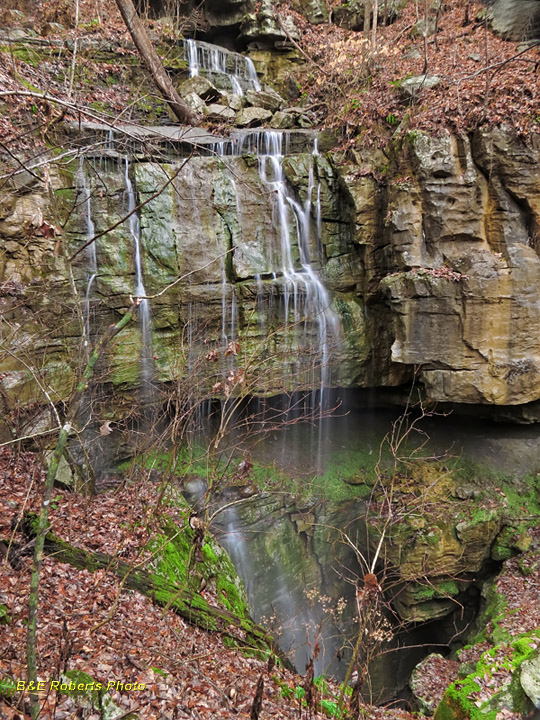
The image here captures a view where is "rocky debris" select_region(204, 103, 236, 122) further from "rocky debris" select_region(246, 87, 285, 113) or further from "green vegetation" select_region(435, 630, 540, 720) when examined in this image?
"green vegetation" select_region(435, 630, 540, 720)

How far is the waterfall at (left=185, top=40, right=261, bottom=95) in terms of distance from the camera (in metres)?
12.7

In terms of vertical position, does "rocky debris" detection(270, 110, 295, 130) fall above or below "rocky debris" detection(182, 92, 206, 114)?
below

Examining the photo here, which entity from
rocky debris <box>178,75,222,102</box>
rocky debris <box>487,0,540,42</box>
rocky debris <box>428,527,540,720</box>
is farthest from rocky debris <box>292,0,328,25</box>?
rocky debris <box>428,527,540,720</box>

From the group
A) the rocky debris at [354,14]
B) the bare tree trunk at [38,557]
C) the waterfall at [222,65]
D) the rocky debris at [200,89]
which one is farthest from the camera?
the rocky debris at [354,14]

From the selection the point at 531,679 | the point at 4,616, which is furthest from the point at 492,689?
→ the point at 4,616

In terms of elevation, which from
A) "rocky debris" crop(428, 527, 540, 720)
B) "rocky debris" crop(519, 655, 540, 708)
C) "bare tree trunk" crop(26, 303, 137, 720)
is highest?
"bare tree trunk" crop(26, 303, 137, 720)

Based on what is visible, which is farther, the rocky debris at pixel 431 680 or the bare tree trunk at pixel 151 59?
the bare tree trunk at pixel 151 59

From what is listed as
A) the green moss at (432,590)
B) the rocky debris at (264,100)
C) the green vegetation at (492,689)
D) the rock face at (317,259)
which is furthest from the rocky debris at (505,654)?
the rocky debris at (264,100)

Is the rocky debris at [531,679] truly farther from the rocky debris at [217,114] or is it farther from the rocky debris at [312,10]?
the rocky debris at [312,10]

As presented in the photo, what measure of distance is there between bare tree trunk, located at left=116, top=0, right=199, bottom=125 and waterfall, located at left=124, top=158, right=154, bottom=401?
2968 mm

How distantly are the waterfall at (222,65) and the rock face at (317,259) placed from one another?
16.9 ft

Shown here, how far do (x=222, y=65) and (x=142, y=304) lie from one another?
881 cm

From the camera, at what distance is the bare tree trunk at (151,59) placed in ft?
32.8

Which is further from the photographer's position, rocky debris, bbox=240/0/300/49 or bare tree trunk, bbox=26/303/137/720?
rocky debris, bbox=240/0/300/49
